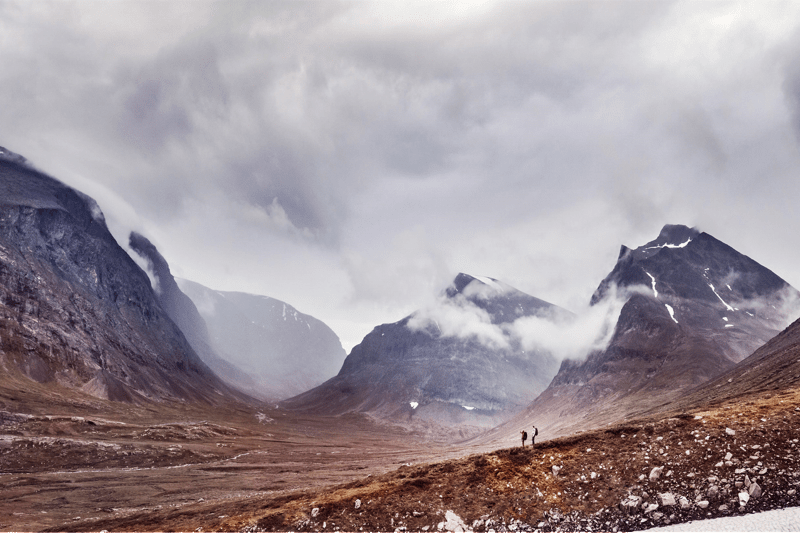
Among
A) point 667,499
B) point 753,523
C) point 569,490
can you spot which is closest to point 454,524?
point 569,490

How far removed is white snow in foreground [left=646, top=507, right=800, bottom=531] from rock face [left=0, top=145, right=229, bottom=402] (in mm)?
147429

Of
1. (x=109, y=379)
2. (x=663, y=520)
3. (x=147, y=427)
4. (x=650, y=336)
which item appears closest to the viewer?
(x=663, y=520)

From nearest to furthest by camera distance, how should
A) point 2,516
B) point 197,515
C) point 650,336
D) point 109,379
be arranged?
point 197,515 < point 2,516 < point 109,379 < point 650,336

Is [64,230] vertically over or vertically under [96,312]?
over

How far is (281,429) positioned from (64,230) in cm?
12598

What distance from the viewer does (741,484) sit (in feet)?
72.1

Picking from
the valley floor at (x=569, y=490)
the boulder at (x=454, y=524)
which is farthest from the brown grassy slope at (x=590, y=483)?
the boulder at (x=454, y=524)

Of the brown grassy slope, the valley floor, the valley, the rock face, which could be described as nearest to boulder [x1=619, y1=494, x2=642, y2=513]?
the valley floor

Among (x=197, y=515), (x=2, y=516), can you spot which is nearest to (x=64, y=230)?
(x=2, y=516)

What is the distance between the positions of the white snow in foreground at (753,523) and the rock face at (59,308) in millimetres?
147429

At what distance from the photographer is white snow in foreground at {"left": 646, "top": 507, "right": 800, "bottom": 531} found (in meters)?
18.8

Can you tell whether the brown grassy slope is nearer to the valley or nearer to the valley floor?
the valley floor

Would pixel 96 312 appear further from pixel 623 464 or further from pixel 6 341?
pixel 623 464

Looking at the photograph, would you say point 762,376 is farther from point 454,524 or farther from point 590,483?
point 454,524
